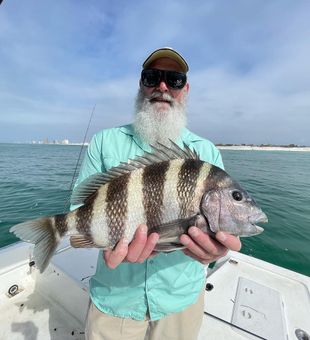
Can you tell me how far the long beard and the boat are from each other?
71.0 inches

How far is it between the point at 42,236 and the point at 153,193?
782mm

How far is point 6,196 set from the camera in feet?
35.4

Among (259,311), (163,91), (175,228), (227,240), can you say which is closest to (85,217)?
(175,228)

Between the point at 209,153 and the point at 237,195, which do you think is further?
the point at 209,153

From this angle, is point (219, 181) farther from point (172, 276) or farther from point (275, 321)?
point (275, 321)

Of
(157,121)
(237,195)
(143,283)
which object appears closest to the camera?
(237,195)

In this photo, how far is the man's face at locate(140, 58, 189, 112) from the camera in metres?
2.29

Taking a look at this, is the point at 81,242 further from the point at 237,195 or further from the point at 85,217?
the point at 237,195

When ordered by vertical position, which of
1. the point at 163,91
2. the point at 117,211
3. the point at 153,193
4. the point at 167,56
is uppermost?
the point at 167,56

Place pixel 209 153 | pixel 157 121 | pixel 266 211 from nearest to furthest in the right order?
1. pixel 209 153
2. pixel 157 121
3. pixel 266 211

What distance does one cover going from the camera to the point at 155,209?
55.9 inches

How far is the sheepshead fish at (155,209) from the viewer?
1418mm

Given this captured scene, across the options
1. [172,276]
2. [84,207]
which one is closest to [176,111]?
[84,207]

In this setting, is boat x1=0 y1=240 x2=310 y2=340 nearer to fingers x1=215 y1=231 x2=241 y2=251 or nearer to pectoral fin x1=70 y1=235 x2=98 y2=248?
pectoral fin x1=70 y1=235 x2=98 y2=248
